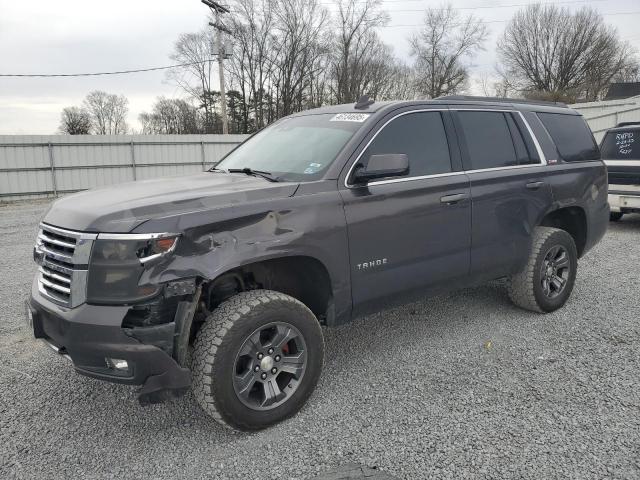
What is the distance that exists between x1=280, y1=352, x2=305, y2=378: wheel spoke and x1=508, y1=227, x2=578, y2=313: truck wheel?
242cm

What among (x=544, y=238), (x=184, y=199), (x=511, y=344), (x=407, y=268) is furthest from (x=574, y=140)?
(x=184, y=199)

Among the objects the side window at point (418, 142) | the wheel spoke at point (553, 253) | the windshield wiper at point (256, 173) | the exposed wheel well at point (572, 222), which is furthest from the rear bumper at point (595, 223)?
the windshield wiper at point (256, 173)

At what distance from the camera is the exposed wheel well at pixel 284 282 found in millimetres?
3043

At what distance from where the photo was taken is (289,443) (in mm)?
2756

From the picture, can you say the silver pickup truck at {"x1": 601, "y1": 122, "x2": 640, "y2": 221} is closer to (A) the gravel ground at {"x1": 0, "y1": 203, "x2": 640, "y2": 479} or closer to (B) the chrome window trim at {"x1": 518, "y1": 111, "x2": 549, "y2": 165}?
(A) the gravel ground at {"x1": 0, "y1": 203, "x2": 640, "y2": 479}

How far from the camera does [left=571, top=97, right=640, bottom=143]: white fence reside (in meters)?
21.9

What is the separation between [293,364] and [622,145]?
855 cm

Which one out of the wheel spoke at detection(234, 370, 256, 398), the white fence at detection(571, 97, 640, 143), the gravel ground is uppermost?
the white fence at detection(571, 97, 640, 143)

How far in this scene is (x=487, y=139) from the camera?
13.8 feet

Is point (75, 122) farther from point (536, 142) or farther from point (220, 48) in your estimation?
point (536, 142)

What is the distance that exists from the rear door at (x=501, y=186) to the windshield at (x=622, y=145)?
5.52m

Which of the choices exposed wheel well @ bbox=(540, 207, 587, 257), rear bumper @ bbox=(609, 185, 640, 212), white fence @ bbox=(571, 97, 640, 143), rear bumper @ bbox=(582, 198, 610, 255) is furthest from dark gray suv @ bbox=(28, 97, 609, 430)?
white fence @ bbox=(571, 97, 640, 143)

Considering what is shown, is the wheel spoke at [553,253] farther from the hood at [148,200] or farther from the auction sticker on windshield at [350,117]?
the hood at [148,200]

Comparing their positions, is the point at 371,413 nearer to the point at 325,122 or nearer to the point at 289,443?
the point at 289,443
